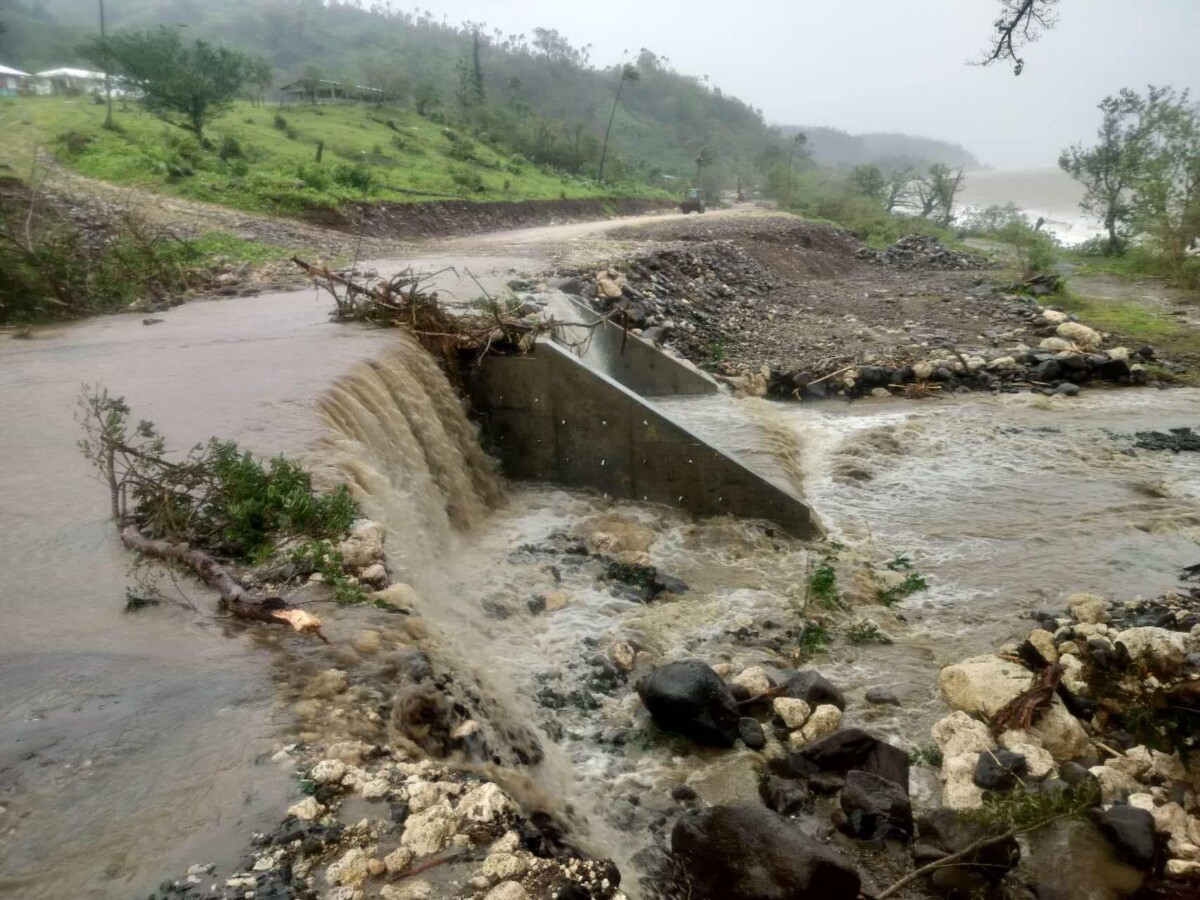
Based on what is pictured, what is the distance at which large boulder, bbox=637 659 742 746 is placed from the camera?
506 cm

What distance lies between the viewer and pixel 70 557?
516 cm

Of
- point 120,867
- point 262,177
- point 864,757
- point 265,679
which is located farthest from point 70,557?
point 262,177

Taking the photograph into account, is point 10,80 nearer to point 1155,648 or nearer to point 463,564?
point 463,564

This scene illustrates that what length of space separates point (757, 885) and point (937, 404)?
11.4 m

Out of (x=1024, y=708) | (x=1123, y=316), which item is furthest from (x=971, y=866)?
(x=1123, y=316)

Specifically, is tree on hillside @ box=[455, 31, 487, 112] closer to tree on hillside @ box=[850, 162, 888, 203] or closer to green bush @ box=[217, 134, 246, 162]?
tree on hillside @ box=[850, 162, 888, 203]

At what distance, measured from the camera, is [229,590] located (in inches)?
183

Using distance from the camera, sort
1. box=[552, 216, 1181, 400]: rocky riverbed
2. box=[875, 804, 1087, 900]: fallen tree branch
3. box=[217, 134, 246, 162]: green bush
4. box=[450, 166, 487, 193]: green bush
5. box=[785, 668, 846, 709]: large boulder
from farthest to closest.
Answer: box=[450, 166, 487, 193]: green bush < box=[217, 134, 246, 162]: green bush < box=[552, 216, 1181, 400]: rocky riverbed < box=[785, 668, 846, 709]: large boulder < box=[875, 804, 1087, 900]: fallen tree branch

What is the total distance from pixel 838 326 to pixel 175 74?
918 inches

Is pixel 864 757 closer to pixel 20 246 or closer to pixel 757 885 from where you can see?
pixel 757 885

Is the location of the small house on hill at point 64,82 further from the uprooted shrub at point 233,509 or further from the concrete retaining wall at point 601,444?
the uprooted shrub at point 233,509

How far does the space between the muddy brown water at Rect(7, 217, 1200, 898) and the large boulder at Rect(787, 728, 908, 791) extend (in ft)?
1.20

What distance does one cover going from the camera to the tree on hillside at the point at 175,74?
26.0 metres

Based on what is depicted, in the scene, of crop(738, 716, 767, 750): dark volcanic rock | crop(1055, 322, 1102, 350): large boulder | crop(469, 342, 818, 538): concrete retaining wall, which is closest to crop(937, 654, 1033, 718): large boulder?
crop(738, 716, 767, 750): dark volcanic rock
